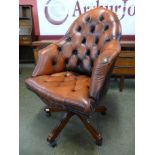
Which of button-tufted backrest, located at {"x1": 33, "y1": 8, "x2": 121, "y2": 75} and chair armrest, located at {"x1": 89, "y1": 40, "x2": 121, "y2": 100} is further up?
button-tufted backrest, located at {"x1": 33, "y1": 8, "x2": 121, "y2": 75}

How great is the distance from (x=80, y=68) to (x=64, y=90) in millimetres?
456

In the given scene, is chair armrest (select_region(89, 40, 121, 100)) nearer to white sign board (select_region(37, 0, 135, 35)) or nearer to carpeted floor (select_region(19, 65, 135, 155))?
carpeted floor (select_region(19, 65, 135, 155))

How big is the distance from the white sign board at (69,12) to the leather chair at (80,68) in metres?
0.80

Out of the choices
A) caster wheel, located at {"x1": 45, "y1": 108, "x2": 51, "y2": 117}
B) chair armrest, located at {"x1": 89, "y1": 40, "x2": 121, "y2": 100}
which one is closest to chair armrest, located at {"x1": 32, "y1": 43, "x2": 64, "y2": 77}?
caster wheel, located at {"x1": 45, "y1": 108, "x2": 51, "y2": 117}

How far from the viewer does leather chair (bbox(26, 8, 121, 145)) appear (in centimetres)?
113

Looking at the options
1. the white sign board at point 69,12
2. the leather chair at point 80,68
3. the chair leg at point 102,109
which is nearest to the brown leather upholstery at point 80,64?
the leather chair at point 80,68

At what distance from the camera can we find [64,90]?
1236mm

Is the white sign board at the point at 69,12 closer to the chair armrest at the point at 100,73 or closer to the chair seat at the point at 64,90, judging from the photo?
the chair seat at the point at 64,90

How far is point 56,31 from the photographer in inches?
99.4

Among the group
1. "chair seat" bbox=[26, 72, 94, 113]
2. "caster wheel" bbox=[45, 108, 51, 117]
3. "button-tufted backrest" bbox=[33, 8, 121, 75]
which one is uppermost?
"button-tufted backrest" bbox=[33, 8, 121, 75]

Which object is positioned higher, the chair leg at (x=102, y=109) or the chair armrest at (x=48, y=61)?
the chair armrest at (x=48, y=61)

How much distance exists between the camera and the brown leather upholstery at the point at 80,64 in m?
1.13
